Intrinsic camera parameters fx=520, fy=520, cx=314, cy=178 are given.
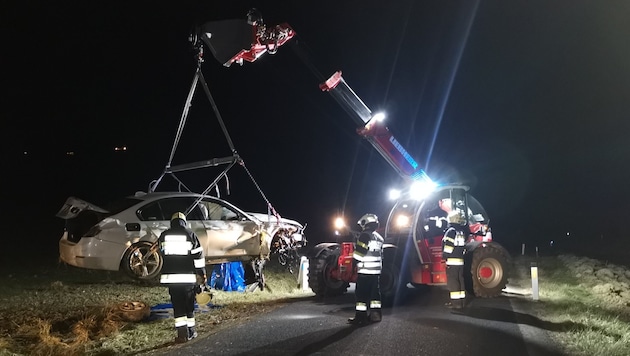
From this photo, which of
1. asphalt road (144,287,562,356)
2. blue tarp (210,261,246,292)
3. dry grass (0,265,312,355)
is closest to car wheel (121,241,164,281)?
dry grass (0,265,312,355)

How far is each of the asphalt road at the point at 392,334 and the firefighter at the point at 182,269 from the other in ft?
1.40

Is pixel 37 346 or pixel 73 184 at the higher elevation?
pixel 73 184

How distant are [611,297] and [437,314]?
13.3 feet

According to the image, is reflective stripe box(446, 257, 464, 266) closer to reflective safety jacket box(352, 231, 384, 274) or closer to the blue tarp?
reflective safety jacket box(352, 231, 384, 274)

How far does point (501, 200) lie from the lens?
48062mm

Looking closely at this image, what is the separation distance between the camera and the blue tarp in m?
10.8

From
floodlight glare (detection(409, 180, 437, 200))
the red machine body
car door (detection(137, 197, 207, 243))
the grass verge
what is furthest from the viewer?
floodlight glare (detection(409, 180, 437, 200))

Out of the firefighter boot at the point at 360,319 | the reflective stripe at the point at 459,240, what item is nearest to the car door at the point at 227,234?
the firefighter boot at the point at 360,319

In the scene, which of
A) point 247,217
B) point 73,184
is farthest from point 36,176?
point 247,217

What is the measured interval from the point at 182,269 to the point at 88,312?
176 cm

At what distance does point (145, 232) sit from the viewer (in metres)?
9.11

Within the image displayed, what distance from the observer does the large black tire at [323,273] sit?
10000 millimetres

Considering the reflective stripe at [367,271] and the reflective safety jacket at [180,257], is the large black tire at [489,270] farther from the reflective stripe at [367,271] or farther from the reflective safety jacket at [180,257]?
the reflective safety jacket at [180,257]

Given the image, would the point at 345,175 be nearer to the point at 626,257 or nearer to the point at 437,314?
the point at 626,257
